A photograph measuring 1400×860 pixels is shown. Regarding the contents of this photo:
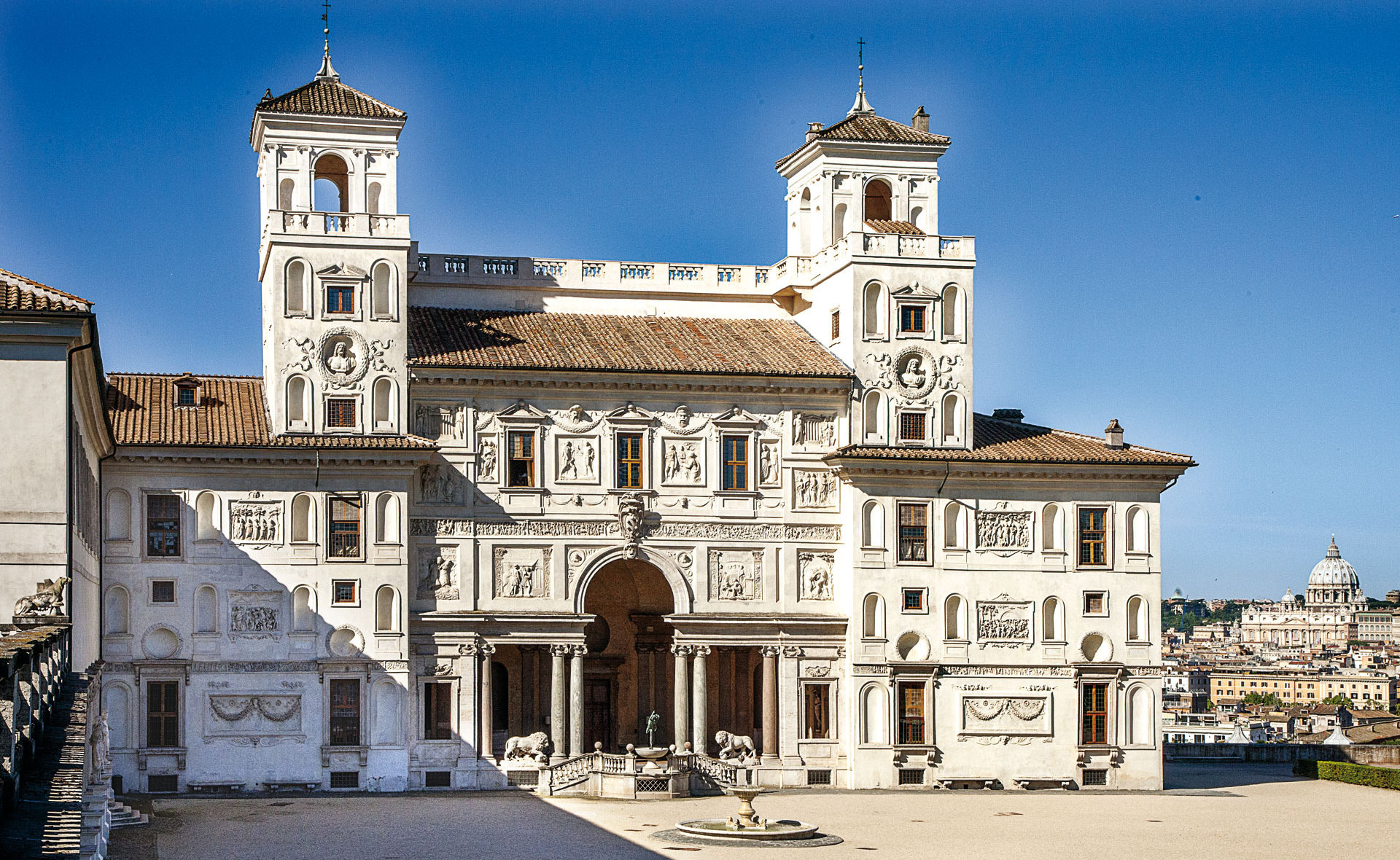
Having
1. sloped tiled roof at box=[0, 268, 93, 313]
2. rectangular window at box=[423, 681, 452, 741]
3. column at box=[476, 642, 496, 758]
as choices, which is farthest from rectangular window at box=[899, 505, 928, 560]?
sloped tiled roof at box=[0, 268, 93, 313]

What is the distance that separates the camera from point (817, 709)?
51219 millimetres

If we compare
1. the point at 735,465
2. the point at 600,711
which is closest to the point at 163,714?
the point at 600,711

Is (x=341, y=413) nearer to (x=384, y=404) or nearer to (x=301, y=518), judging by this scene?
(x=384, y=404)

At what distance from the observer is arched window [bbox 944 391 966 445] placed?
52.5 m

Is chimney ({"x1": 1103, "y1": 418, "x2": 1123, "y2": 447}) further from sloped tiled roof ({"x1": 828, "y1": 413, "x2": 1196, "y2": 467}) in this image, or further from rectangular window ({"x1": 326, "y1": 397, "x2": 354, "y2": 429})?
rectangular window ({"x1": 326, "y1": 397, "x2": 354, "y2": 429})

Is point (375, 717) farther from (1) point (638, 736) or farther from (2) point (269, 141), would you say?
(2) point (269, 141)

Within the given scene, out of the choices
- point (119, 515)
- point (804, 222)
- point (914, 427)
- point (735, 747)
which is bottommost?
point (735, 747)

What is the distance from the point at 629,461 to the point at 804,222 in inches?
385

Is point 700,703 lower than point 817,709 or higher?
higher

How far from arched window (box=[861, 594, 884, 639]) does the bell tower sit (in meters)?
12.8

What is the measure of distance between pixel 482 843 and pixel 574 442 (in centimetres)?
1546

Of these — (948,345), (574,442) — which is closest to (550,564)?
(574,442)

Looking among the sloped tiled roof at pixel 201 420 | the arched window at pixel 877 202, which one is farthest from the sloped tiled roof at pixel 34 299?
the arched window at pixel 877 202

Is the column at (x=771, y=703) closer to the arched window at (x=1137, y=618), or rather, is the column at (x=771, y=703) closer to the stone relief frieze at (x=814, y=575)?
the stone relief frieze at (x=814, y=575)
